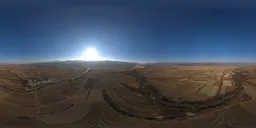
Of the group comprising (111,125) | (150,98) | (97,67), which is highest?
(97,67)

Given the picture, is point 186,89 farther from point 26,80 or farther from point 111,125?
point 26,80

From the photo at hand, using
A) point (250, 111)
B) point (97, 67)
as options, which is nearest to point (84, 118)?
point (97, 67)

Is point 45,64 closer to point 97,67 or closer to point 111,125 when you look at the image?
point 97,67

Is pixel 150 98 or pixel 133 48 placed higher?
pixel 133 48

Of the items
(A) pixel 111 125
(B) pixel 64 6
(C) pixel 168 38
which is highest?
(B) pixel 64 6

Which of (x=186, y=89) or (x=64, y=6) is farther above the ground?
(x=64, y=6)

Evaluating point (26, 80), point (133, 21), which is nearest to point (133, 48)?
point (133, 21)
